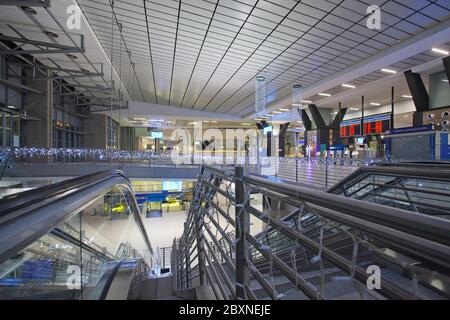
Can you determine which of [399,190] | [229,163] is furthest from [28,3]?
[229,163]

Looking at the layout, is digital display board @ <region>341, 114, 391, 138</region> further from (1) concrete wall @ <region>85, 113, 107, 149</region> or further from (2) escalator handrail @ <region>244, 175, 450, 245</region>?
(1) concrete wall @ <region>85, 113, 107, 149</region>

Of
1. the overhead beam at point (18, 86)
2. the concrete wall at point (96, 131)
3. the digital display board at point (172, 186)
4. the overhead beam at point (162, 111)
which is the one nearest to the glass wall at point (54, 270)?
the overhead beam at point (18, 86)

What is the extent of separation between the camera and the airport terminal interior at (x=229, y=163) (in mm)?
820

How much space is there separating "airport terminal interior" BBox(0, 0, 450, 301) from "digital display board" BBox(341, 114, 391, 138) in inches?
3.5

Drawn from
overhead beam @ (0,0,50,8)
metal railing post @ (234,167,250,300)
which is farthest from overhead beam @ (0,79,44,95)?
metal railing post @ (234,167,250,300)

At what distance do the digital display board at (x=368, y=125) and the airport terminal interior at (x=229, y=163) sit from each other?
89 mm

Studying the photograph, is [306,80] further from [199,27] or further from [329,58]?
[199,27]

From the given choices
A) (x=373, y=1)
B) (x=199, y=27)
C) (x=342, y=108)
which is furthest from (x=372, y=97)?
(x=199, y=27)

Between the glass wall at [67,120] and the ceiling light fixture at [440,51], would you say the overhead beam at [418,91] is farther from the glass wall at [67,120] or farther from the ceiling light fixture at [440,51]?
the glass wall at [67,120]

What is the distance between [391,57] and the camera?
29.3 feet

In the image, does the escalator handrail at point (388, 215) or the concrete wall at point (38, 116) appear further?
the concrete wall at point (38, 116)

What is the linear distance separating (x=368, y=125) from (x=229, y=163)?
12.0 metres

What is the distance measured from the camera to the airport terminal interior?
0.82m
